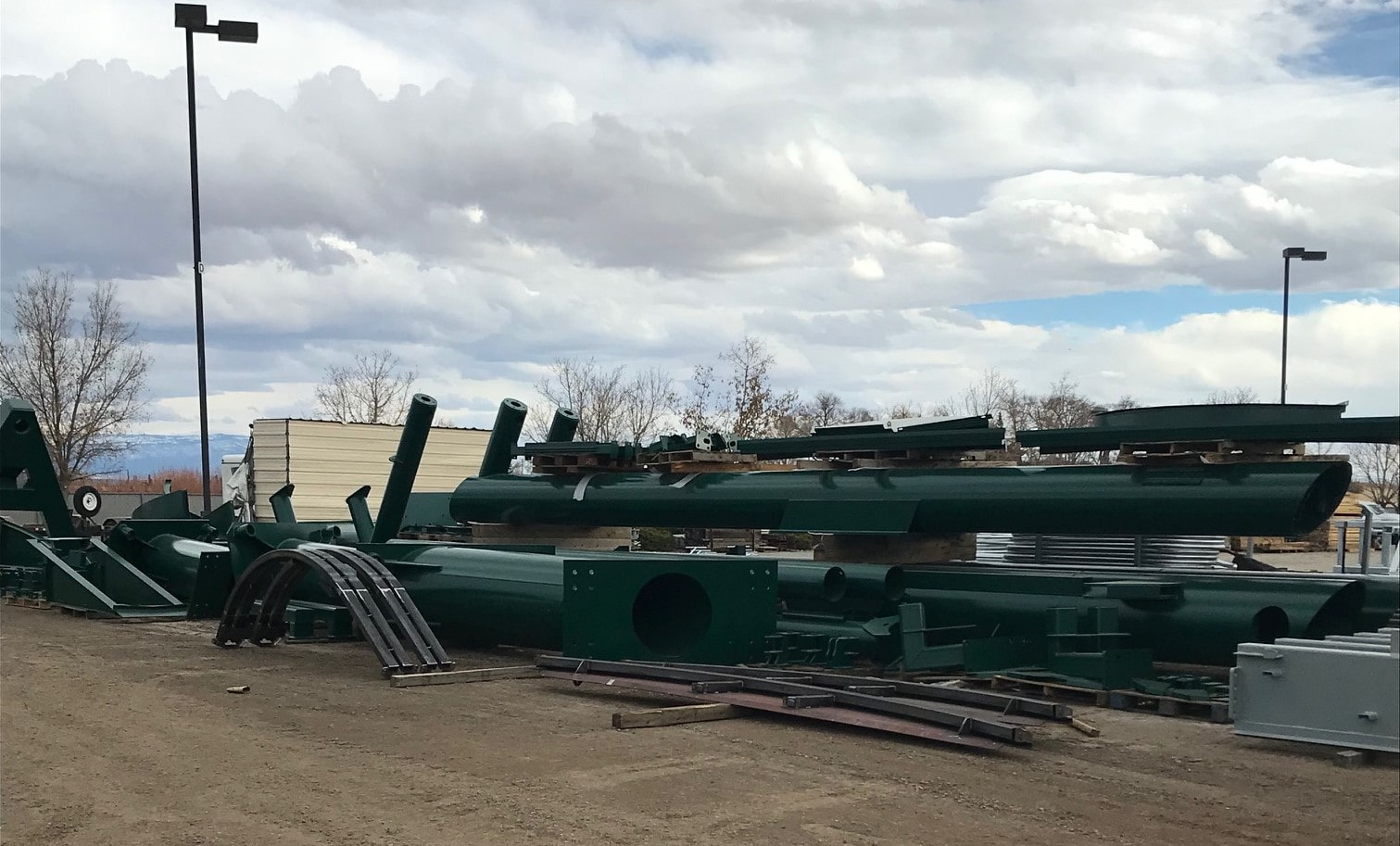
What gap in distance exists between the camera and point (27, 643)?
42.1 ft

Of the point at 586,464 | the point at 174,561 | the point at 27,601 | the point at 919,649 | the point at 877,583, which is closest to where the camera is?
the point at 919,649

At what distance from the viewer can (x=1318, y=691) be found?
22.1 ft

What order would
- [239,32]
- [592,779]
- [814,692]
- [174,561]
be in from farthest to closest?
[239,32] < [174,561] < [814,692] < [592,779]

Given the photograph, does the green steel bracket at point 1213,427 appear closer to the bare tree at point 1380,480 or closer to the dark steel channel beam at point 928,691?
the dark steel channel beam at point 928,691

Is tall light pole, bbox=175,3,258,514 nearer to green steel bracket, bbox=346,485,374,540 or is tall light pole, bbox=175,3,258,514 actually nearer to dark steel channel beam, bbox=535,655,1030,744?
green steel bracket, bbox=346,485,374,540

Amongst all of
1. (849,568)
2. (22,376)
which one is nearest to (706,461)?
(849,568)

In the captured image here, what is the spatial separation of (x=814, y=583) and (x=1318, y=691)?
5.09 metres

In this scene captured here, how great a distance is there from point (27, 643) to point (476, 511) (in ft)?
17.0

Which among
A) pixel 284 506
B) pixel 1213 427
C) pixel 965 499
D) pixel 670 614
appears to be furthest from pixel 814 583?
pixel 284 506

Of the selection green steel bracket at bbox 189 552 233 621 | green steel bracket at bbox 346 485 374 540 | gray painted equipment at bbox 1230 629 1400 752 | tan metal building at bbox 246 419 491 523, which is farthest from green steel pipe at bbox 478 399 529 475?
tan metal building at bbox 246 419 491 523

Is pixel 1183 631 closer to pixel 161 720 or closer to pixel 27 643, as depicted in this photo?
pixel 161 720

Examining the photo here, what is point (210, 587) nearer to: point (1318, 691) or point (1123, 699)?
point (1123, 699)

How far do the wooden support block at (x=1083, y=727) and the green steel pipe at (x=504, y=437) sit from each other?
9.20m

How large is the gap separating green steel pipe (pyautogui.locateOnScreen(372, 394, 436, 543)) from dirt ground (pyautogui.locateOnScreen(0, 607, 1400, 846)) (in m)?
4.21
